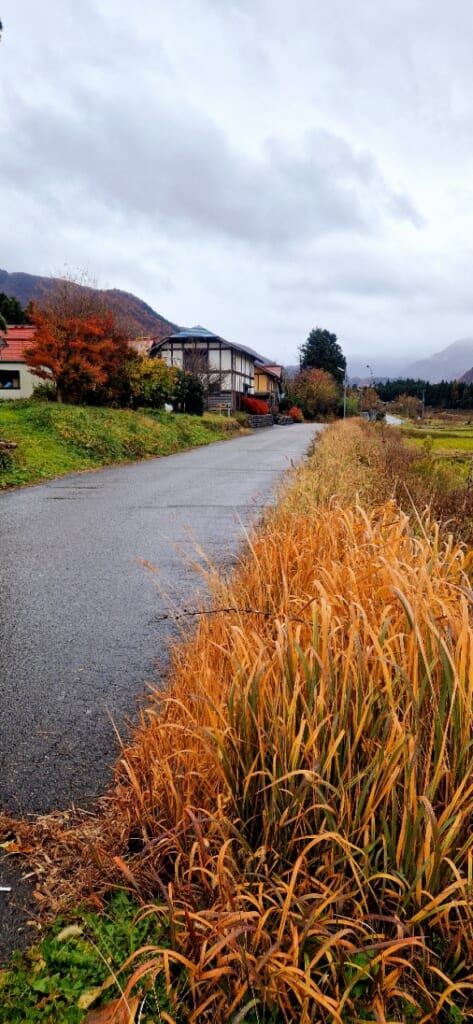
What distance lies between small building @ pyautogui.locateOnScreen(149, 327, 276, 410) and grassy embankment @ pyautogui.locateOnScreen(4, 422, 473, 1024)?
45.5 m

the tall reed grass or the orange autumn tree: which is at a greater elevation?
the orange autumn tree

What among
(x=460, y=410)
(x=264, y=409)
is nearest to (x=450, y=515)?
(x=264, y=409)

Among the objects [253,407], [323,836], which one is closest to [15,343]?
[253,407]

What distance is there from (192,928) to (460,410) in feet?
289

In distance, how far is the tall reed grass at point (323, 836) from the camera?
1.45m

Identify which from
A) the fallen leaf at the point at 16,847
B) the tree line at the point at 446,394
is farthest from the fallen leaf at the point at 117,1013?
the tree line at the point at 446,394

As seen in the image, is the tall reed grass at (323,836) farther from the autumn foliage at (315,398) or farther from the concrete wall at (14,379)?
the autumn foliage at (315,398)

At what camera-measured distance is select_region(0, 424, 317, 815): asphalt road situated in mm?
2615

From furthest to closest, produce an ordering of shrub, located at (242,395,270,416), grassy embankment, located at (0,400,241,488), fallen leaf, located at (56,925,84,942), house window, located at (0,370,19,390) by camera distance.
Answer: shrub, located at (242,395,270,416) < house window, located at (0,370,19,390) < grassy embankment, located at (0,400,241,488) < fallen leaf, located at (56,925,84,942)

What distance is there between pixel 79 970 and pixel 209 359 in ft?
162

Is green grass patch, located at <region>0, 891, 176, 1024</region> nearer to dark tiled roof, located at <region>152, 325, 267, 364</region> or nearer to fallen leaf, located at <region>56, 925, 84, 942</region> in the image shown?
fallen leaf, located at <region>56, 925, 84, 942</region>

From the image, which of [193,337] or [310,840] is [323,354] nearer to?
[193,337]

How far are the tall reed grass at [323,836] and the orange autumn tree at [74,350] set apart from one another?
20750 mm

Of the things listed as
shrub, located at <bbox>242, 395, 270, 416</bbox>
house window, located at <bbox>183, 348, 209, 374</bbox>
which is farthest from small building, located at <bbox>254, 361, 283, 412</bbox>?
house window, located at <bbox>183, 348, 209, 374</bbox>
